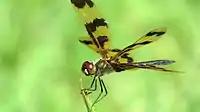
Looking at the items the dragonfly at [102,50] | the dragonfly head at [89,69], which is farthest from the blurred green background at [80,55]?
the dragonfly head at [89,69]

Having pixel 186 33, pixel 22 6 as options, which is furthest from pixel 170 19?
pixel 22 6

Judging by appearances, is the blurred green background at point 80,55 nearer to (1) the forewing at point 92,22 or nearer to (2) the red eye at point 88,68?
(1) the forewing at point 92,22

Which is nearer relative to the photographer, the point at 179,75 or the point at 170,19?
the point at 179,75

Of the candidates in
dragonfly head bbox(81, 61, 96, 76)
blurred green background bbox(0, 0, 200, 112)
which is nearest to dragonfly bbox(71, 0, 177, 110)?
dragonfly head bbox(81, 61, 96, 76)

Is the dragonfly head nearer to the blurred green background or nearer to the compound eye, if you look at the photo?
the compound eye

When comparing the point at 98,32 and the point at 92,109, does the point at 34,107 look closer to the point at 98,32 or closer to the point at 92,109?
the point at 98,32

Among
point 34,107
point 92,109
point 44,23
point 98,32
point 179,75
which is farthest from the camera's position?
point 44,23
